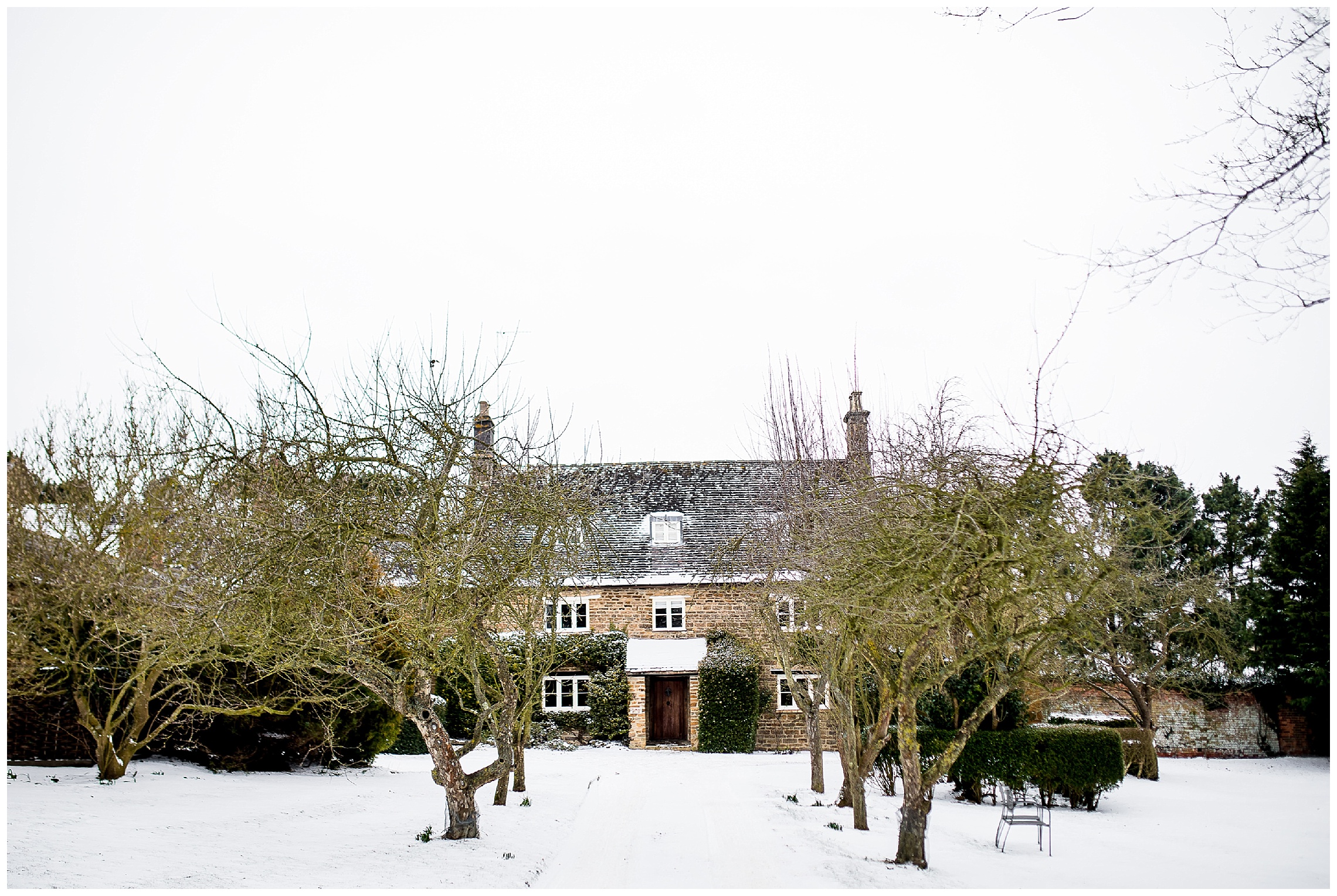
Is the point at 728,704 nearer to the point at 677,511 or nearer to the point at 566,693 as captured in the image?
the point at 566,693

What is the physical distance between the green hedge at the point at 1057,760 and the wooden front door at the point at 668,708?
39.9ft

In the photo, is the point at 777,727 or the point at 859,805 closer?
the point at 859,805

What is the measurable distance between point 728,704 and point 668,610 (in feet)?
10.8

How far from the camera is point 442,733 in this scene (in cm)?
931

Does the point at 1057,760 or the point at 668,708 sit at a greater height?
the point at 1057,760

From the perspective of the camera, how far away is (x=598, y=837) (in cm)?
1041

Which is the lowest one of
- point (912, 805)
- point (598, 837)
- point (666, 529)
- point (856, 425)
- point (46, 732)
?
point (598, 837)

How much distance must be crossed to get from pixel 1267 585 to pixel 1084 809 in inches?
604

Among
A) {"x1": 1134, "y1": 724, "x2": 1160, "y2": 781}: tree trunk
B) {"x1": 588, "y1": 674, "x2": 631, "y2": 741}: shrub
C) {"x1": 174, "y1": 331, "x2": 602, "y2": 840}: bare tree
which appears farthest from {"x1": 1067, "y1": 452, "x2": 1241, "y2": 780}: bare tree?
{"x1": 588, "y1": 674, "x2": 631, "y2": 741}: shrub

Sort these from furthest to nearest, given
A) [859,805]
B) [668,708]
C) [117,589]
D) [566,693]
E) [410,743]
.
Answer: [668,708] < [566,693] < [410,743] < [117,589] < [859,805]

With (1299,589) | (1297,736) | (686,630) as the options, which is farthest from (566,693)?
(1299,589)

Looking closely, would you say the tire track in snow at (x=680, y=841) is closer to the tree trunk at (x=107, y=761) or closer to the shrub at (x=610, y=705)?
the tree trunk at (x=107, y=761)

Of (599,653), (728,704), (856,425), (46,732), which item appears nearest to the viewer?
(46,732)

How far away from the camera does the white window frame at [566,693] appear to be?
79.7ft
